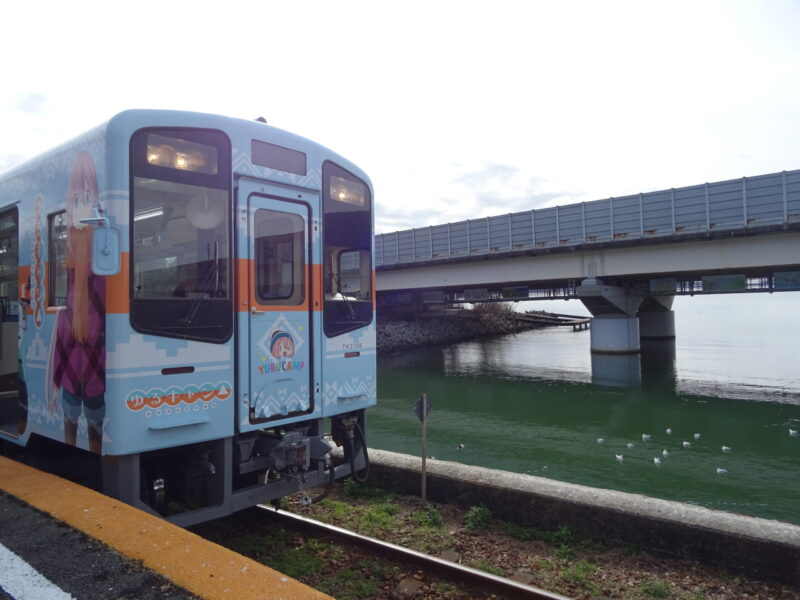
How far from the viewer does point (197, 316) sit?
166 inches

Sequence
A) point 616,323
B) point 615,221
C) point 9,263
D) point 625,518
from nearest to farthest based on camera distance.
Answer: point 625,518, point 9,263, point 615,221, point 616,323

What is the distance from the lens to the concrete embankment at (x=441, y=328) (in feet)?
134

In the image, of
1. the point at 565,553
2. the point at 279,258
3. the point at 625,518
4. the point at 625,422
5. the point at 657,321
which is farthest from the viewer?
the point at 657,321

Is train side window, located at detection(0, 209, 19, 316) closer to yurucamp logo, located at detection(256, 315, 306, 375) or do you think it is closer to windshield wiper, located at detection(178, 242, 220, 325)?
windshield wiper, located at detection(178, 242, 220, 325)

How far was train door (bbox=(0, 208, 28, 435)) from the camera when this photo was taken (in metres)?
5.27

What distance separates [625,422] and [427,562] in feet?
40.4

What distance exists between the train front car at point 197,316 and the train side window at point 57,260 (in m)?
0.02

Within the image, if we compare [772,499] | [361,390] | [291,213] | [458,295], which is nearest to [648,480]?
[772,499]

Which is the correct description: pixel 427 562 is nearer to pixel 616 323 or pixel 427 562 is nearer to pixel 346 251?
pixel 346 251

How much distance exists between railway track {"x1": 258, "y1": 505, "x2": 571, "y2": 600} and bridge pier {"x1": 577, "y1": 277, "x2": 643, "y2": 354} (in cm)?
2448

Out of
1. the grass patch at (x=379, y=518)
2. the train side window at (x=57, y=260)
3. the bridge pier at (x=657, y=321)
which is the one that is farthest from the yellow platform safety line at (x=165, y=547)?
the bridge pier at (x=657, y=321)

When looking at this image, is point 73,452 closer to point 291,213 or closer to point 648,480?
point 291,213

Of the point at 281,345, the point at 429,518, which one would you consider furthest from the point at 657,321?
the point at 281,345

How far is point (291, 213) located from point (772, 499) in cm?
870
